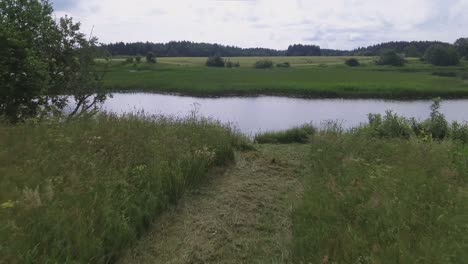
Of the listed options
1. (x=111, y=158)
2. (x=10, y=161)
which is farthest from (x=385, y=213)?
(x=10, y=161)

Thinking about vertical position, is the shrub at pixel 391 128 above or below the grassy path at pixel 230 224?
above

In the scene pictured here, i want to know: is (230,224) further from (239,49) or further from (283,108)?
(239,49)

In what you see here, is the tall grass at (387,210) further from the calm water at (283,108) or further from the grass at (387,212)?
the calm water at (283,108)

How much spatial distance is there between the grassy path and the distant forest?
92807 millimetres

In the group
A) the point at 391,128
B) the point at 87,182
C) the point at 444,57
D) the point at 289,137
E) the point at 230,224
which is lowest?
the point at 289,137

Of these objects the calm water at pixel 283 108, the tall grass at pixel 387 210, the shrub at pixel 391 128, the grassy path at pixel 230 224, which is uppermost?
the tall grass at pixel 387 210

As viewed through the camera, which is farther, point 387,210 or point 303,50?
point 303,50

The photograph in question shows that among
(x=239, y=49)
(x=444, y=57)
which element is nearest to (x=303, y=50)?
(x=239, y=49)

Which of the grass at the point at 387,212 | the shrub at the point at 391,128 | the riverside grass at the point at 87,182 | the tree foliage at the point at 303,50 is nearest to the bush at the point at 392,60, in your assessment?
the tree foliage at the point at 303,50

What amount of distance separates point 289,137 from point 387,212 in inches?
289

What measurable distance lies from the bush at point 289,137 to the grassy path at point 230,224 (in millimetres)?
4038

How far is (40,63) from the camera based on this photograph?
348 inches

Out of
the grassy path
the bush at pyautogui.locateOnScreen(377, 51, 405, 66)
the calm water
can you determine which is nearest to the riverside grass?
the grassy path

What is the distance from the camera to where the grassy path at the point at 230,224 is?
4.26 metres
